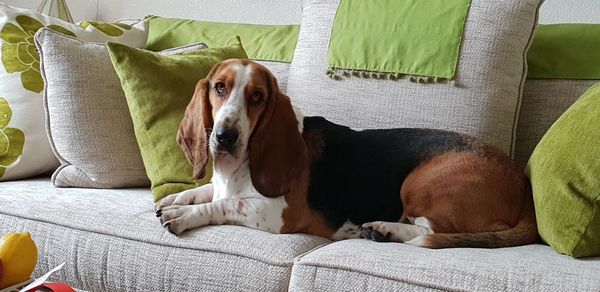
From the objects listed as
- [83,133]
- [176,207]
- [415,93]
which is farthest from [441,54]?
[83,133]

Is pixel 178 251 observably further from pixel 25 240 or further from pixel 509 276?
pixel 509 276

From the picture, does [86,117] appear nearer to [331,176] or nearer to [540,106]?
[331,176]

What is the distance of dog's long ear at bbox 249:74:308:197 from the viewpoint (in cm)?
197

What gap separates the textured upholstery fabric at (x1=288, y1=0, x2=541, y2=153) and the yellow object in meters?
1.16

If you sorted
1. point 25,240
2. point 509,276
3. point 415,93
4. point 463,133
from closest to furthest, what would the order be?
point 25,240
point 509,276
point 463,133
point 415,93

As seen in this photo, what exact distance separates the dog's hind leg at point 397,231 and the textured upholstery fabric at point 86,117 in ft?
2.80

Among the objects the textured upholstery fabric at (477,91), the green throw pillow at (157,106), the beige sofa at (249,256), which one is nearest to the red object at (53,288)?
the beige sofa at (249,256)

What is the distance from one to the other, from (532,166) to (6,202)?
1385mm

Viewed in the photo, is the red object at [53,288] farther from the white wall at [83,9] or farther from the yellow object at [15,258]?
the white wall at [83,9]

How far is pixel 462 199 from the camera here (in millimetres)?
1869

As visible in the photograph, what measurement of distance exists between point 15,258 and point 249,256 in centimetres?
55

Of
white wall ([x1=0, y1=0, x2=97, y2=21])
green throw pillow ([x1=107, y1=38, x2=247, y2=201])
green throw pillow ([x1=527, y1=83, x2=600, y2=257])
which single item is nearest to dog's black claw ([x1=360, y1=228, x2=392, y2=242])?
green throw pillow ([x1=527, y1=83, x2=600, y2=257])

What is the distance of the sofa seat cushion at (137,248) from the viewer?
1.76 m

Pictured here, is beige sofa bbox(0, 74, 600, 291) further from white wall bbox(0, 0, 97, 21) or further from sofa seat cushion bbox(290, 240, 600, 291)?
white wall bbox(0, 0, 97, 21)
